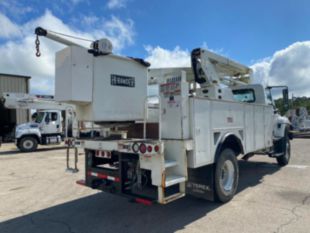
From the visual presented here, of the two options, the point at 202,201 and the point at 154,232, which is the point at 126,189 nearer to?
the point at 154,232

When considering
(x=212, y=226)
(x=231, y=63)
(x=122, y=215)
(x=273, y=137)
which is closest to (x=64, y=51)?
(x=122, y=215)

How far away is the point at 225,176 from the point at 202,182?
0.87 metres

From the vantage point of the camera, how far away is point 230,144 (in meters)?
5.62

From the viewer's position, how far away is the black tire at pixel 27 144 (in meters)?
16.0

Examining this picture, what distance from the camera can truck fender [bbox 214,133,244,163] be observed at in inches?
→ 194

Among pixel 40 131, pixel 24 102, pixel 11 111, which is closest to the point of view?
pixel 24 102

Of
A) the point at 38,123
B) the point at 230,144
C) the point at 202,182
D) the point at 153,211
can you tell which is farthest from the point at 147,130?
the point at 38,123

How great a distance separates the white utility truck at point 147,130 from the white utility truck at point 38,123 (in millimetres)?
11290

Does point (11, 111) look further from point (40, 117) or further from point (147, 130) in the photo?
point (147, 130)

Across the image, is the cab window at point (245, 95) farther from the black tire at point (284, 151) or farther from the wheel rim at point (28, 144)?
the wheel rim at point (28, 144)

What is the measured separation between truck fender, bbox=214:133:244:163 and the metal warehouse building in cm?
2463

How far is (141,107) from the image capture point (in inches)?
204

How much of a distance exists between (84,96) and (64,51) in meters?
0.87

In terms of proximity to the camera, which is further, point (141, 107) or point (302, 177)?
point (302, 177)
